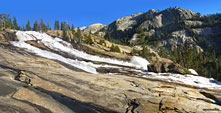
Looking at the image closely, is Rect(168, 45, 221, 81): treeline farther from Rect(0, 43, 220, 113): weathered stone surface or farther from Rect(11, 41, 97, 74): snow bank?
Rect(0, 43, 220, 113): weathered stone surface

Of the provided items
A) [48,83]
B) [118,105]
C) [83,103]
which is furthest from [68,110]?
[48,83]

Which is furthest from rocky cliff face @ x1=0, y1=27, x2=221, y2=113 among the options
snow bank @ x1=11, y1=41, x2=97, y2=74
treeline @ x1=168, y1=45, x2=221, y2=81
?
treeline @ x1=168, y1=45, x2=221, y2=81

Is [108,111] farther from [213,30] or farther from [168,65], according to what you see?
[213,30]

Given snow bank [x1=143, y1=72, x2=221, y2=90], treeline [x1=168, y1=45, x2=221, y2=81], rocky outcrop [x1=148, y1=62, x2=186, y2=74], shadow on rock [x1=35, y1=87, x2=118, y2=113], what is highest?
treeline [x1=168, y1=45, x2=221, y2=81]

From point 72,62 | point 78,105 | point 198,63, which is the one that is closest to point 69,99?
point 78,105

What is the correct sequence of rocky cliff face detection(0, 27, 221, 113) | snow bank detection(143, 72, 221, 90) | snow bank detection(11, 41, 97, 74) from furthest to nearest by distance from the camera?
snow bank detection(11, 41, 97, 74) → snow bank detection(143, 72, 221, 90) → rocky cliff face detection(0, 27, 221, 113)

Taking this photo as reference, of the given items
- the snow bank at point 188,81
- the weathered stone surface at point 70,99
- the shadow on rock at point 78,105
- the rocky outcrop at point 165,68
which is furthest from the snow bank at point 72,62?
the shadow on rock at point 78,105

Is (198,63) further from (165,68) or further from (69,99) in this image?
(69,99)

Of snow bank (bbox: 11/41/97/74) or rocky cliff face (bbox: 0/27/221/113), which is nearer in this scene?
rocky cliff face (bbox: 0/27/221/113)

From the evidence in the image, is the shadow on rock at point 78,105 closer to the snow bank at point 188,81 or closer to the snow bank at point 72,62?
the snow bank at point 72,62

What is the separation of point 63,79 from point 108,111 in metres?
6.51

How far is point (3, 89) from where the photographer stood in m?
10.0

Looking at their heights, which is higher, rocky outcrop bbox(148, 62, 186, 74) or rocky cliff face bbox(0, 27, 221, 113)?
rocky outcrop bbox(148, 62, 186, 74)

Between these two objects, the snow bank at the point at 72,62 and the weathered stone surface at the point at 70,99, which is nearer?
the weathered stone surface at the point at 70,99
